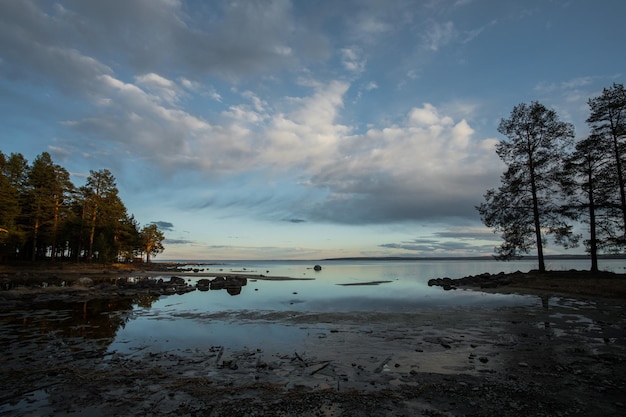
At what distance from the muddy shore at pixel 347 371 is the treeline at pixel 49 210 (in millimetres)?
45076

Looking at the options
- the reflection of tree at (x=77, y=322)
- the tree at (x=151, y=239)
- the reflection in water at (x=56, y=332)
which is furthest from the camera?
Result: the tree at (x=151, y=239)

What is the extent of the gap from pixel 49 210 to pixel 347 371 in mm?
66323

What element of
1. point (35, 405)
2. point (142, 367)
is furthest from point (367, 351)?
point (35, 405)

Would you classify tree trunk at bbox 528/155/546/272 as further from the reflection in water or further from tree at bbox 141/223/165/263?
tree at bbox 141/223/165/263

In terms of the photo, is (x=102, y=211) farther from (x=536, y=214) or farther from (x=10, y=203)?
(x=536, y=214)

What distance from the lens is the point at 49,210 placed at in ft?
182

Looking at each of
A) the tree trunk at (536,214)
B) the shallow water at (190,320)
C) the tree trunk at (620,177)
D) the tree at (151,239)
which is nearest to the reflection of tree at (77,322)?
the shallow water at (190,320)

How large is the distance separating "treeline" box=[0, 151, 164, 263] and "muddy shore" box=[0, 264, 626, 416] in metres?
45.1

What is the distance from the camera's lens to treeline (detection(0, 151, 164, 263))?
4800 cm

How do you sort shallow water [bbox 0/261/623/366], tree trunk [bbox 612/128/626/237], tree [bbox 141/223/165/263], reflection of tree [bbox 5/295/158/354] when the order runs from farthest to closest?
1. tree [bbox 141/223/165/263]
2. tree trunk [bbox 612/128/626/237]
3. reflection of tree [bbox 5/295/158/354]
4. shallow water [bbox 0/261/623/366]

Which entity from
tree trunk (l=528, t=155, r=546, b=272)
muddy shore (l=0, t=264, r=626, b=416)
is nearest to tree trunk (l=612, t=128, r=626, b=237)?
tree trunk (l=528, t=155, r=546, b=272)

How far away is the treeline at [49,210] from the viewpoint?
48000 mm

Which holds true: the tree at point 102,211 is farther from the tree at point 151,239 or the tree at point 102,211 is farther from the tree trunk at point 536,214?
the tree trunk at point 536,214

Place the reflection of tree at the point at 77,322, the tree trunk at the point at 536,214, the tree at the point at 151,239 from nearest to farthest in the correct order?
1. the reflection of tree at the point at 77,322
2. the tree trunk at the point at 536,214
3. the tree at the point at 151,239
